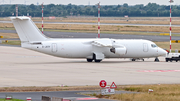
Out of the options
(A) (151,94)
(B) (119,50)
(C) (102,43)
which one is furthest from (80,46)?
(A) (151,94)

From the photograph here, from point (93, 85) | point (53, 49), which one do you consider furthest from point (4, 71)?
point (93, 85)

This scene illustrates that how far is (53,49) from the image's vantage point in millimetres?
44750

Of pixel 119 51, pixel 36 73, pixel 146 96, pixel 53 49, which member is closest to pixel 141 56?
pixel 119 51

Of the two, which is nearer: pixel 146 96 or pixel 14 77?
pixel 146 96

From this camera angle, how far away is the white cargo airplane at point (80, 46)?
146 ft

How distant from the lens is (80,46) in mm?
45719

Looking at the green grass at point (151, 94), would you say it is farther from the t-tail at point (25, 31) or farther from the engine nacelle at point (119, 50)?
the t-tail at point (25, 31)

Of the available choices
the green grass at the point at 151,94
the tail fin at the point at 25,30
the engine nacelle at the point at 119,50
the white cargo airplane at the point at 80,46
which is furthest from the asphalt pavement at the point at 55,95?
the engine nacelle at the point at 119,50

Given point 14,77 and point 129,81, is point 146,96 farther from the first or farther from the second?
point 14,77

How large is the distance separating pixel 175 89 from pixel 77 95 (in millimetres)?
7050

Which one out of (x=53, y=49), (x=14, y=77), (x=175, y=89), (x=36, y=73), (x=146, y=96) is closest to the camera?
(x=146, y=96)

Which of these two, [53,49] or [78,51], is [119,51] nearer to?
[78,51]

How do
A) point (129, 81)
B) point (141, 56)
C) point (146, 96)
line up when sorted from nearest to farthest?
point (146, 96) → point (129, 81) → point (141, 56)

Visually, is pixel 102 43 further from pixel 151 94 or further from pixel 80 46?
pixel 151 94
